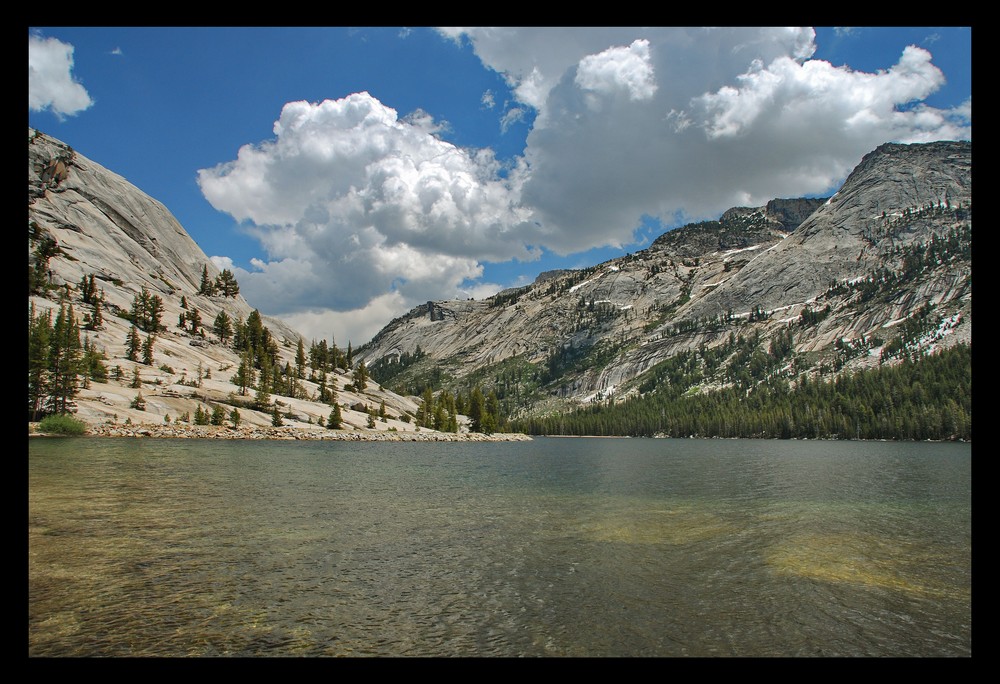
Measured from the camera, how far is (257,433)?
110688 mm

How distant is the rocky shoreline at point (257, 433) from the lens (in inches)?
3465

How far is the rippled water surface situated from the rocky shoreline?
50076 millimetres

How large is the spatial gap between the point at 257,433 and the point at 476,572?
10150 centimetres

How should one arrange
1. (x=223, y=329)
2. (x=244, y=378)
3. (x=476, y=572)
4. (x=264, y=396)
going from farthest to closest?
1. (x=223, y=329)
2. (x=244, y=378)
3. (x=264, y=396)
4. (x=476, y=572)

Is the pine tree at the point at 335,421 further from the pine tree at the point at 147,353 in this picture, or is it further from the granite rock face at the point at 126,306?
the pine tree at the point at 147,353

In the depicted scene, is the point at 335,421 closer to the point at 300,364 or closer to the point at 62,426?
the point at 300,364

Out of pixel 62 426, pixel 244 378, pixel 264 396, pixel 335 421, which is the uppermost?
pixel 244 378

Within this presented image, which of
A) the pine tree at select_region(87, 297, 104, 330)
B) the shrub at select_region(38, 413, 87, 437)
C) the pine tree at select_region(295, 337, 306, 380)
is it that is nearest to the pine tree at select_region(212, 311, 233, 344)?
the pine tree at select_region(295, 337, 306, 380)

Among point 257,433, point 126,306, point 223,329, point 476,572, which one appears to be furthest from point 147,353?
point 476,572

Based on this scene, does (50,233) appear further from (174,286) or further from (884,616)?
(884,616)

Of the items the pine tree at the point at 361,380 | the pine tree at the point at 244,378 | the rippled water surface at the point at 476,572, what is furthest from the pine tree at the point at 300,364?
the rippled water surface at the point at 476,572

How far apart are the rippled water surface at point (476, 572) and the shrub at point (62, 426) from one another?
45647 mm
